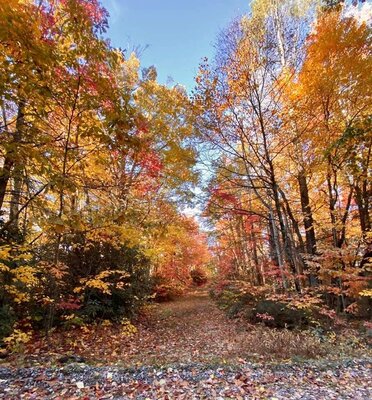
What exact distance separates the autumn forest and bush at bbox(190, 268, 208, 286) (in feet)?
39.3

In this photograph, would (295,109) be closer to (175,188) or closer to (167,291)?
(175,188)

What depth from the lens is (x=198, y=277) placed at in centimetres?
2277

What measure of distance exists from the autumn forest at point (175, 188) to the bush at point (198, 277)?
1196cm

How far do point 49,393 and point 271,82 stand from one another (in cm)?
818

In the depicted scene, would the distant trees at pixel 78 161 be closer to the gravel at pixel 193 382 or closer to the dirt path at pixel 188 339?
the dirt path at pixel 188 339

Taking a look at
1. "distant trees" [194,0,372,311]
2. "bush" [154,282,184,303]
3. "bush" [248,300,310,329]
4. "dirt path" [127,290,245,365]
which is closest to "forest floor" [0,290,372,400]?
"dirt path" [127,290,245,365]

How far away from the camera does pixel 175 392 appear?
2846mm

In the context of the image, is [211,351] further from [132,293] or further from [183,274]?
[183,274]

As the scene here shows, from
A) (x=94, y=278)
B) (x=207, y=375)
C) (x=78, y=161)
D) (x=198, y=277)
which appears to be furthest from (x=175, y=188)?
(x=198, y=277)

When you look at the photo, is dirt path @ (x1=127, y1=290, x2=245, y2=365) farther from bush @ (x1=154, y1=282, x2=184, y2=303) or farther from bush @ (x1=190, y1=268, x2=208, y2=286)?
bush @ (x1=190, y1=268, x2=208, y2=286)

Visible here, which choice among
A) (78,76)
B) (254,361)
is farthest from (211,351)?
(78,76)

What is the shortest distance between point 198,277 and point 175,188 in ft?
52.7

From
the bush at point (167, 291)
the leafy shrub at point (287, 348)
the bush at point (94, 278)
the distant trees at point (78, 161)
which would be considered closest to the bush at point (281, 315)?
the leafy shrub at point (287, 348)

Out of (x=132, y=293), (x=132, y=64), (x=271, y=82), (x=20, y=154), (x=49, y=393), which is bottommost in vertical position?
(x=49, y=393)
